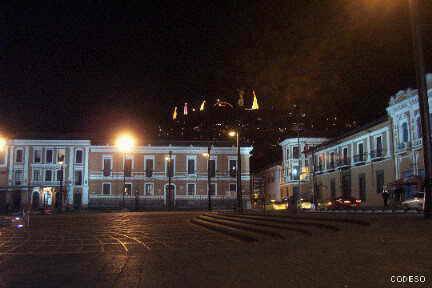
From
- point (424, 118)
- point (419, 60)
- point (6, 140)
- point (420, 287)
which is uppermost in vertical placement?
point (6, 140)

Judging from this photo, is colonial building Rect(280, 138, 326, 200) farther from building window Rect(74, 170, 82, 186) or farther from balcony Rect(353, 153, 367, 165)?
building window Rect(74, 170, 82, 186)

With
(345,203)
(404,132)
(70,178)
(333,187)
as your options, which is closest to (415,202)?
(345,203)

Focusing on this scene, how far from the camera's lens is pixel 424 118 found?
1320 cm

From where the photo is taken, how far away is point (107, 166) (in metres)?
61.4

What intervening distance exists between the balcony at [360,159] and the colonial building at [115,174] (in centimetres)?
1628

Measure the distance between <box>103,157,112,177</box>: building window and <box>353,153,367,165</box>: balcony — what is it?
1192 inches

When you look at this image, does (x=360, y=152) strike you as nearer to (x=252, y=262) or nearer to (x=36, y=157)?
(x=36, y=157)

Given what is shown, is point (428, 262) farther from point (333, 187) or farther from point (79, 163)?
point (79, 163)

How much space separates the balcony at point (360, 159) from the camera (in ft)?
157

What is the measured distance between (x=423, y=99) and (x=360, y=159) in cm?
3656

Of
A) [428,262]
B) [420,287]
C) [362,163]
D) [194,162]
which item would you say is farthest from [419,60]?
[194,162]

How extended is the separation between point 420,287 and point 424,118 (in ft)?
29.1

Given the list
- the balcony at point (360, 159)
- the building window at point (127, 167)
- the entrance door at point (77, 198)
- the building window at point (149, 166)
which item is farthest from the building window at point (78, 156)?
the balcony at point (360, 159)

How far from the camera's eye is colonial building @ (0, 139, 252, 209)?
61.2 metres
